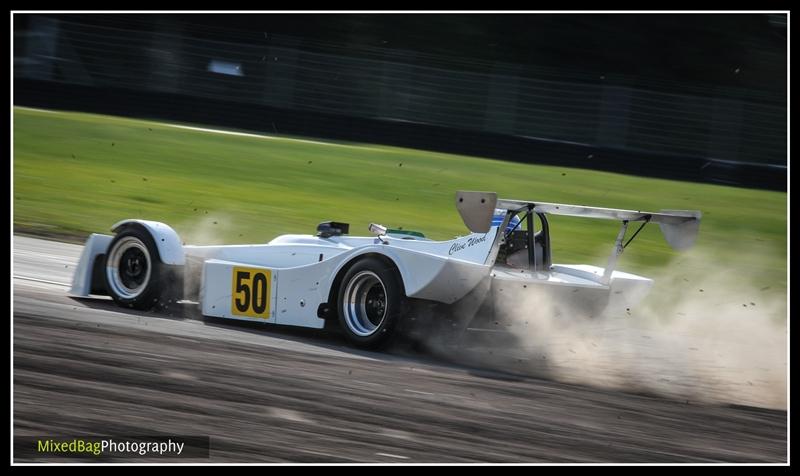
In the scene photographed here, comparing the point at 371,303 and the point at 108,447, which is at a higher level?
the point at 371,303

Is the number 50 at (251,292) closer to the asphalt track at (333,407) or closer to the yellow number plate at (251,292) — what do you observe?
the yellow number plate at (251,292)

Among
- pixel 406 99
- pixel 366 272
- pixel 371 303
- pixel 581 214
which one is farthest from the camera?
pixel 406 99

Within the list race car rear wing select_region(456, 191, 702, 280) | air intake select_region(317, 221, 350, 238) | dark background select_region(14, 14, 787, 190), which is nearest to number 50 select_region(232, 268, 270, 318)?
air intake select_region(317, 221, 350, 238)

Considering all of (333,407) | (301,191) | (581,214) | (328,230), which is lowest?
(333,407)

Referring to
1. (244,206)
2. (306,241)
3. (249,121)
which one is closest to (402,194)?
(244,206)

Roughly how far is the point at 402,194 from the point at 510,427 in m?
11.3

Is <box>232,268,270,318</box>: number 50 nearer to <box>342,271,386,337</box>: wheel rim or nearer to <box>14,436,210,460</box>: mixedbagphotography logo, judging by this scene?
<box>342,271,386,337</box>: wheel rim

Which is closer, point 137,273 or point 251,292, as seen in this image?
point 251,292

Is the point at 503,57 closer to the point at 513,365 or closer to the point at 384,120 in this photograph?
the point at 384,120

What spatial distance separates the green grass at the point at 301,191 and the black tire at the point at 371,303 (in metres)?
5.86

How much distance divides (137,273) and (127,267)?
5.0 inches

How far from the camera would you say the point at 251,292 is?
8.33 metres

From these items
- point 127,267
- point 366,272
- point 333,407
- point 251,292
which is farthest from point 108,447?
point 127,267

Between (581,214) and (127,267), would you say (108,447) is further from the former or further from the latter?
(127,267)
